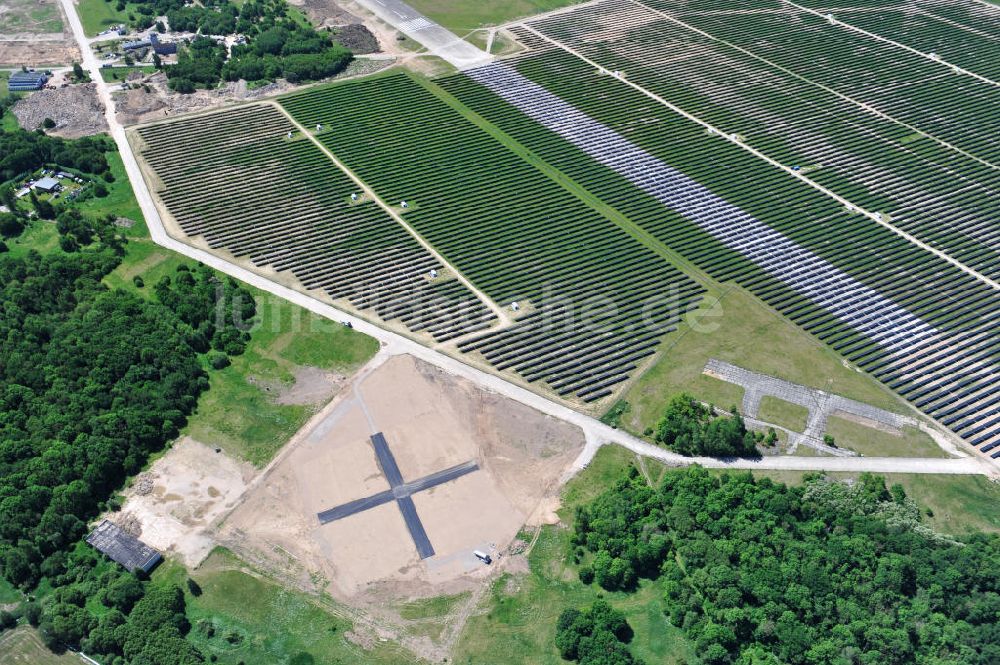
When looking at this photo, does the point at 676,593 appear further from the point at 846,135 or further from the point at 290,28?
the point at 290,28

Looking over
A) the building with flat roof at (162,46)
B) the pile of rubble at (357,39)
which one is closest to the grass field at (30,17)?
the building with flat roof at (162,46)

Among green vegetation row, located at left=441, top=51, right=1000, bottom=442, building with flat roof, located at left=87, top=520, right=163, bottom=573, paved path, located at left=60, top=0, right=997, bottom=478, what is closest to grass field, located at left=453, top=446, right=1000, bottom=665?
paved path, located at left=60, top=0, right=997, bottom=478

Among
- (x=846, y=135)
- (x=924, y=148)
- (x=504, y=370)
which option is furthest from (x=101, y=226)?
(x=924, y=148)

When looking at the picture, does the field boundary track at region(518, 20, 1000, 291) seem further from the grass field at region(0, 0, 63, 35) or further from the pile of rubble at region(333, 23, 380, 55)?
the grass field at region(0, 0, 63, 35)

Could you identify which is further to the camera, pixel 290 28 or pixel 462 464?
pixel 290 28

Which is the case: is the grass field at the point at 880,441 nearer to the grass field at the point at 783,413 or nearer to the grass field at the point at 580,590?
the grass field at the point at 783,413

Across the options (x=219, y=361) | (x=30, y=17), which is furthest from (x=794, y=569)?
(x=30, y=17)

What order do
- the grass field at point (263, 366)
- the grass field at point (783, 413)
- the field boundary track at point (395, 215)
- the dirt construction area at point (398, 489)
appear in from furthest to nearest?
the field boundary track at point (395, 215) → the grass field at point (783, 413) → the grass field at point (263, 366) → the dirt construction area at point (398, 489)
